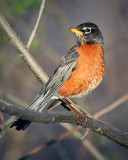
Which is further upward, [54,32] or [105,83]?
[54,32]

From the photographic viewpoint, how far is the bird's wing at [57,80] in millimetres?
3977

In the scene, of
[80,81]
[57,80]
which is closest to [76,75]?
[80,81]

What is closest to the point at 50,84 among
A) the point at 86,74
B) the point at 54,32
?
the point at 86,74

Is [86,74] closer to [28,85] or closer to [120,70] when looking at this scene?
[28,85]

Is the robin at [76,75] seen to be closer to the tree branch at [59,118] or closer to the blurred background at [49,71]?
the tree branch at [59,118]

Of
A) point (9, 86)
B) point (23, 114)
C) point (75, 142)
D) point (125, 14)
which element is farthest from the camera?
point (75, 142)

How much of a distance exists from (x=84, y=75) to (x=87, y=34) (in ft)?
2.75

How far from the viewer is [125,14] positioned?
6.13 m

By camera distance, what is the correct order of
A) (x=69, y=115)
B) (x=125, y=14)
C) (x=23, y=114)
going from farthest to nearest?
(x=125, y=14), (x=69, y=115), (x=23, y=114)

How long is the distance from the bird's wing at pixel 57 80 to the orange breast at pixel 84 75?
0.06m

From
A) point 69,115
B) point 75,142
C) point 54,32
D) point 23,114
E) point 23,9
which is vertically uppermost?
point 23,9

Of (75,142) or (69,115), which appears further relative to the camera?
(75,142)

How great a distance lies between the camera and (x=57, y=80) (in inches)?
168

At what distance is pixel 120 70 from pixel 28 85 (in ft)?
9.83
